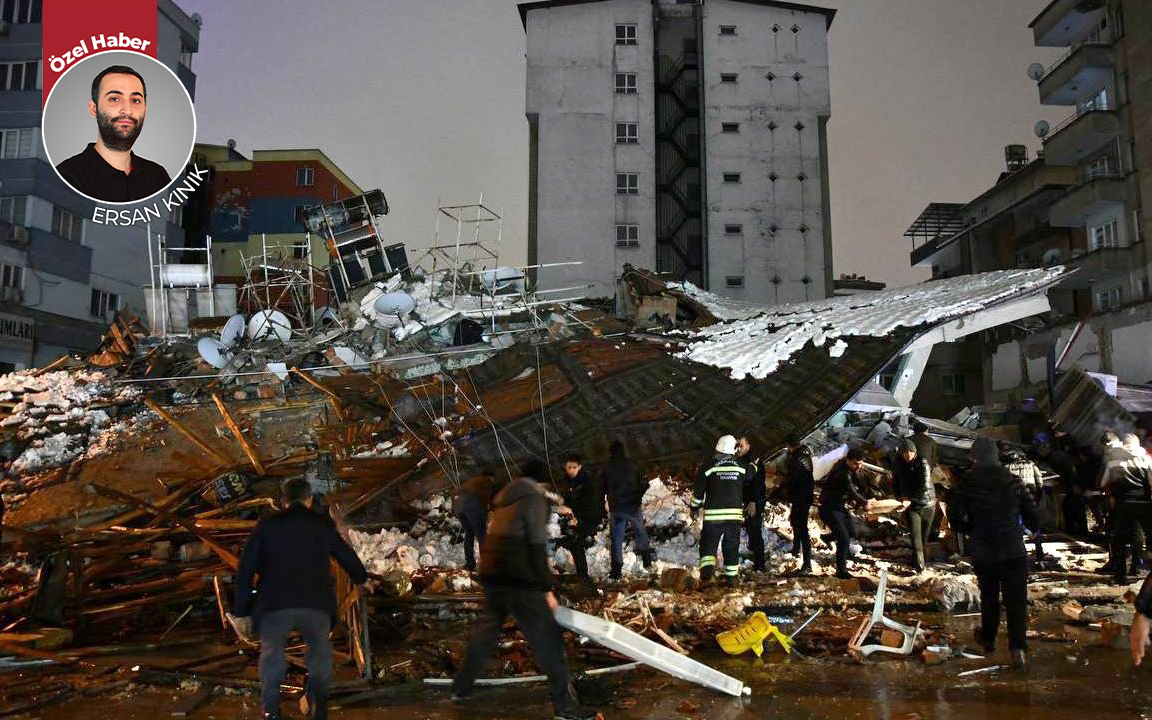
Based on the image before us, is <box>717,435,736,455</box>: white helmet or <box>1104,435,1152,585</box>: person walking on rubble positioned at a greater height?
<box>717,435,736,455</box>: white helmet

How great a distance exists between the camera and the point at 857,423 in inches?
574

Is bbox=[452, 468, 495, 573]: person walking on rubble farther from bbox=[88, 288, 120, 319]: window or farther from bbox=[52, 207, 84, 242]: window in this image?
bbox=[88, 288, 120, 319]: window

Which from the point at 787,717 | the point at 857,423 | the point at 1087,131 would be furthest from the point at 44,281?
the point at 1087,131

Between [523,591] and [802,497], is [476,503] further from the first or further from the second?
[523,591]

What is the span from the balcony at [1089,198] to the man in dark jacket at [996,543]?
77.8 feet

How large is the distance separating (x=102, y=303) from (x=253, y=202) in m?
12.8

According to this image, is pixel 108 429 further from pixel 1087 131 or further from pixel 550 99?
pixel 1087 131

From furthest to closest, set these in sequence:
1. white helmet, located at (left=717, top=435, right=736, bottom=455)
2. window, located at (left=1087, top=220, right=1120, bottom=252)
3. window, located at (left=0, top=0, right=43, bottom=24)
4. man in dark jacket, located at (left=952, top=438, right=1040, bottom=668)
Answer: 1. window, located at (left=0, top=0, right=43, bottom=24)
2. window, located at (left=1087, top=220, right=1120, bottom=252)
3. white helmet, located at (left=717, top=435, right=736, bottom=455)
4. man in dark jacket, located at (left=952, top=438, right=1040, bottom=668)

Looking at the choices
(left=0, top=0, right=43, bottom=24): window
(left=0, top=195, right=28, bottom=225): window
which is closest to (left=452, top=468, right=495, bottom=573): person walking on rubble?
(left=0, top=195, right=28, bottom=225): window

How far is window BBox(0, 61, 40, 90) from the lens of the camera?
1081 inches

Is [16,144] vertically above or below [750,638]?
above

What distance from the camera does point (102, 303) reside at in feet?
97.5

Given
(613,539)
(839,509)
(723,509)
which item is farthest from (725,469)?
(839,509)

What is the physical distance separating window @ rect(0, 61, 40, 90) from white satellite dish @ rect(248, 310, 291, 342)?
728 inches
